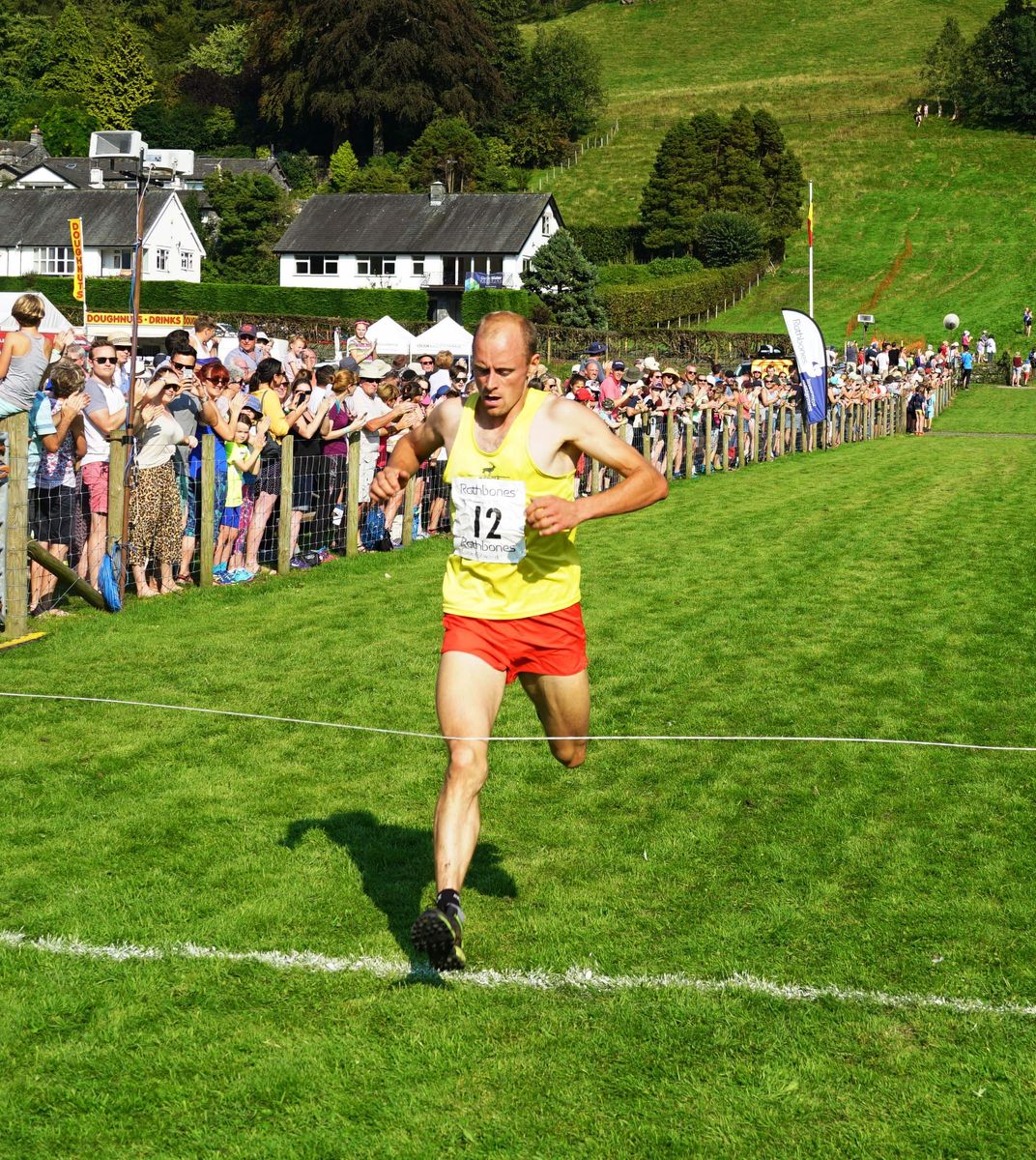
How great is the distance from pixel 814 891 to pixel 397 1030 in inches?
82.6

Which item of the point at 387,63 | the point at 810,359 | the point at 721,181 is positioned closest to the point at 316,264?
the point at 387,63

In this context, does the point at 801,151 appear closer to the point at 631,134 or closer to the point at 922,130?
the point at 922,130

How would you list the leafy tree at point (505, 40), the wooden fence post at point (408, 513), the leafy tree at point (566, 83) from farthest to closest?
the leafy tree at point (505, 40) < the leafy tree at point (566, 83) < the wooden fence post at point (408, 513)

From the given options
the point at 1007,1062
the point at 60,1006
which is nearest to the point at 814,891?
the point at 1007,1062

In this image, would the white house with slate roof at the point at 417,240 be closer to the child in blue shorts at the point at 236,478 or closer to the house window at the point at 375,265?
the house window at the point at 375,265

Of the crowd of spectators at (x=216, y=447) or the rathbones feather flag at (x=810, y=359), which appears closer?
the crowd of spectators at (x=216, y=447)

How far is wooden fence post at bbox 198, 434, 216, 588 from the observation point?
13438mm

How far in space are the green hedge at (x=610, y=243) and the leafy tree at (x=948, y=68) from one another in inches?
1250

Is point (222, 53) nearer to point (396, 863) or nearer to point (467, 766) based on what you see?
point (396, 863)

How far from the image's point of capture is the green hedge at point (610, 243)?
3455 inches

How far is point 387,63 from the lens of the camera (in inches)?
4126

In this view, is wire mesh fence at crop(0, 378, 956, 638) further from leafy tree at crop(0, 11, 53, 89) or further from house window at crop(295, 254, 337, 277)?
leafy tree at crop(0, 11, 53, 89)

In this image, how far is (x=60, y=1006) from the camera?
486 cm

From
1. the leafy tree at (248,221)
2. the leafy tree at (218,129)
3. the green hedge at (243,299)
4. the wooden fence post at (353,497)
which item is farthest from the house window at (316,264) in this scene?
the wooden fence post at (353,497)
